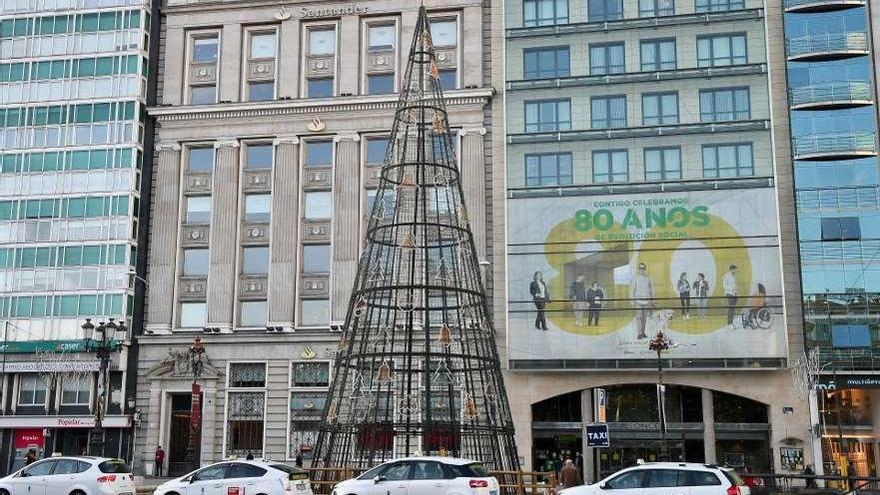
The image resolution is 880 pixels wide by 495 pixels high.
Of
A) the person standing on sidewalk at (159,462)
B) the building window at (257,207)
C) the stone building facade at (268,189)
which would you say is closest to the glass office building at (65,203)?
the stone building facade at (268,189)

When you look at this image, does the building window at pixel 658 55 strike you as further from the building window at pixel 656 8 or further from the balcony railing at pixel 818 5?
the balcony railing at pixel 818 5

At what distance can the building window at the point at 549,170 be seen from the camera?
57.5m

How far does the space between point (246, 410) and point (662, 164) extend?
27579mm

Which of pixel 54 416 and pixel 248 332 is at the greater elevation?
pixel 248 332

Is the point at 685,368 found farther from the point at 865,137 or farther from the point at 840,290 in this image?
the point at 865,137

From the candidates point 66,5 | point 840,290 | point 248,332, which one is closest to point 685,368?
point 840,290

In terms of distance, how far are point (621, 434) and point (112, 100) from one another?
36.9m

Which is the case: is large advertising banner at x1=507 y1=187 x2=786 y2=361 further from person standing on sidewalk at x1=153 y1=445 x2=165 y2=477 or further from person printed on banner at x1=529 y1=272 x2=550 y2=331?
person standing on sidewalk at x1=153 y1=445 x2=165 y2=477

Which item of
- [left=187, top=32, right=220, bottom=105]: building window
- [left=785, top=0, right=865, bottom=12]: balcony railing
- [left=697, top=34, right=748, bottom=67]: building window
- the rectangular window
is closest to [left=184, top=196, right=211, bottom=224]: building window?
the rectangular window

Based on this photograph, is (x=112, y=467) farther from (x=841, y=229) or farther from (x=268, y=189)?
(x=841, y=229)

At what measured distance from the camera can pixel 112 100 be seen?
62.4 meters

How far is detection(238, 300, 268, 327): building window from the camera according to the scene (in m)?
59.1

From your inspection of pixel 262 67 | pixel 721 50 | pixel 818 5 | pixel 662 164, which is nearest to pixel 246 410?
pixel 262 67

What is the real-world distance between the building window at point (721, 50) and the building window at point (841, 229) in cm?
1034
